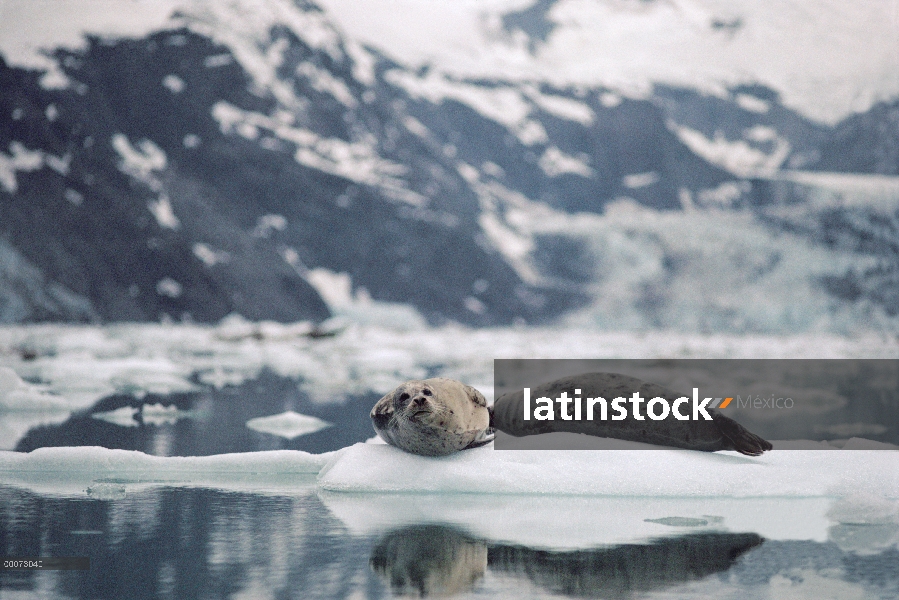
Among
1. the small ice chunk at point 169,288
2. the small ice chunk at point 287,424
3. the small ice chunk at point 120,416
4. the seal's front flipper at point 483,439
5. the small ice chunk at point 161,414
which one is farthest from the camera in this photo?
the small ice chunk at point 169,288

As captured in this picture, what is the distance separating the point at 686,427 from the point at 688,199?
156 ft

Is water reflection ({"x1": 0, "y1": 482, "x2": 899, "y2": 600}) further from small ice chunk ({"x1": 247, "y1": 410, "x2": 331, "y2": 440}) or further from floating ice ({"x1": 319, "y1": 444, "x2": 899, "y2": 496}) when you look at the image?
small ice chunk ({"x1": 247, "y1": 410, "x2": 331, "y2": 440})

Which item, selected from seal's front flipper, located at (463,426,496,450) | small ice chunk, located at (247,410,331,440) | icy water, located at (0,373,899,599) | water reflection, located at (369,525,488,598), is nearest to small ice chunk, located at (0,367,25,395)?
small ice chunk, located at (247,410,331,440)

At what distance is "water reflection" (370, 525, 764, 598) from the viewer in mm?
2373

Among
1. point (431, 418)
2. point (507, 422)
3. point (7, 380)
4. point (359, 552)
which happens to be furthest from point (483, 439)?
point (7, 380)

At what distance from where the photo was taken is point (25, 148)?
3669 cm

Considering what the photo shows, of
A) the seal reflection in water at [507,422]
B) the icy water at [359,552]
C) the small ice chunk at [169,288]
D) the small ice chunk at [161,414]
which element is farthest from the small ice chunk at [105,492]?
the small ice chunk at [169,288]

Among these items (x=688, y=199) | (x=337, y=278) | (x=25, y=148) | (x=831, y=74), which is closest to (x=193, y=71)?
(x=25, y=148)

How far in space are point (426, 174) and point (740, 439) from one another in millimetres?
41770

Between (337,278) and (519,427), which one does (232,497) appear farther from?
(337,278)

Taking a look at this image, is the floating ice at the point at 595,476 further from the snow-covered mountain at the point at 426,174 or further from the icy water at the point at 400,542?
the snow-covered mountain at the point at 426,174

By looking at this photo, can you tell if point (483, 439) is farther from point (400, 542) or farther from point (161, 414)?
point (161, 414)

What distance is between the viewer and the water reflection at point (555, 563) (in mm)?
2373

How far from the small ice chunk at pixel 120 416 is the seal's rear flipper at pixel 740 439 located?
3.71 metres
